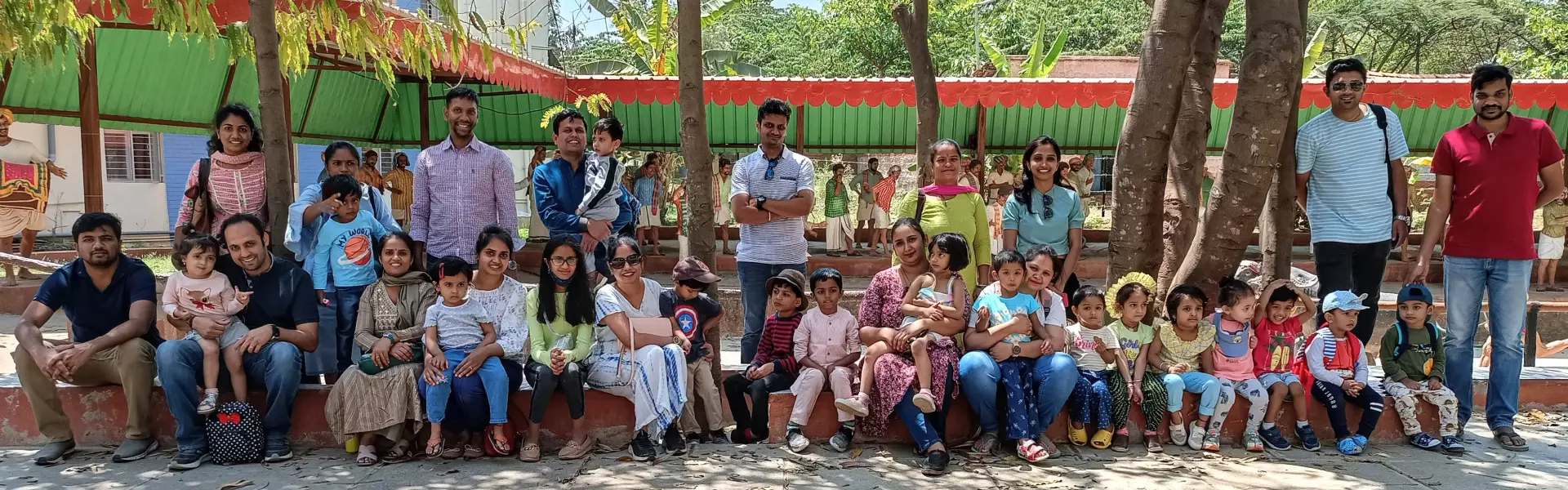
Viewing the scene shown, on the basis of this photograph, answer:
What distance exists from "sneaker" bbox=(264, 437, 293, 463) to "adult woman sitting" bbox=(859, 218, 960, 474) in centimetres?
237

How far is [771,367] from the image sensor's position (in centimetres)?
430

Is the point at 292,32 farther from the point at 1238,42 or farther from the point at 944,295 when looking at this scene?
the point at 1238,42

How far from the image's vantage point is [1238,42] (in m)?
27.3

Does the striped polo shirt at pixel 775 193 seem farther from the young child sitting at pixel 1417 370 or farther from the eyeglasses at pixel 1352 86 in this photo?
the young child sitting at pixel 1417 370

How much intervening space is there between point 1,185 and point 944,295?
8.50 metres

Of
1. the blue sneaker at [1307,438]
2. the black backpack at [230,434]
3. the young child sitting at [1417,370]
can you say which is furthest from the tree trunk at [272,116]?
the young child sitting at [1417,370]

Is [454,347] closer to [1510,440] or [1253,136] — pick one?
[1253,136]

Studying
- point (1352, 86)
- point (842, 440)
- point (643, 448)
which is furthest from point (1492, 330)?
point (643, 448)

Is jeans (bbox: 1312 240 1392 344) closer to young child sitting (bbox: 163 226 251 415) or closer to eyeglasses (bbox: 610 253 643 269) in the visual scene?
eyeglasses (bbox: 610 253 643 269)

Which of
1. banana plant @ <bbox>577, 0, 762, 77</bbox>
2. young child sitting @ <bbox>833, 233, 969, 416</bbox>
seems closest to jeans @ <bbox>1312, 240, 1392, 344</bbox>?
young child sitting @ <bbox>833, 233, 969, 416</bbox>

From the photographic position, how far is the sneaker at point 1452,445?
4.14 m

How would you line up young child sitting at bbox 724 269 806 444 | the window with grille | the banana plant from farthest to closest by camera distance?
the banana plant
the window with grille
young child sitting at bbox 724 269 806 444

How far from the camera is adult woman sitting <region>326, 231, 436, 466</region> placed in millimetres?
3979

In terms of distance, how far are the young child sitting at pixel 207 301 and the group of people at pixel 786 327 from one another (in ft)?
0.03
